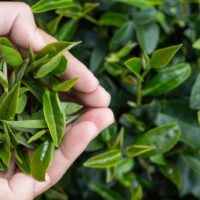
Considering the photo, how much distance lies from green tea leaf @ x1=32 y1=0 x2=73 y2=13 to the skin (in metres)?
0.01

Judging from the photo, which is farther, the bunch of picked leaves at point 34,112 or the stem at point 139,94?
the stem at point 139,94

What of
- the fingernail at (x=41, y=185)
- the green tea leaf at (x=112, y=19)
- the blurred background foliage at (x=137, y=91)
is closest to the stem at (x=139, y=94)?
the blurred background foliage at (x=137, y=91)

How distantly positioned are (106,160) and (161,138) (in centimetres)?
10

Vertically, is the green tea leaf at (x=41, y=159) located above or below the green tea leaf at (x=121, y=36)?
below

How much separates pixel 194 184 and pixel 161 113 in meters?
0.19

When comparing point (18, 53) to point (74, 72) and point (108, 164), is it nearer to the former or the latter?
point (74, 72)

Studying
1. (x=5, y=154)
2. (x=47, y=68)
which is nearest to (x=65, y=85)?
(x=47, y=68)

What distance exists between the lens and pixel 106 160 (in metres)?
0.85

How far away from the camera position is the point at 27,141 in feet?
2.54

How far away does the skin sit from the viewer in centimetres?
74

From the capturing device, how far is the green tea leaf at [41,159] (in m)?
0.73

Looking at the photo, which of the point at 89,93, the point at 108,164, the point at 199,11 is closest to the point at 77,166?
the point at 108,164

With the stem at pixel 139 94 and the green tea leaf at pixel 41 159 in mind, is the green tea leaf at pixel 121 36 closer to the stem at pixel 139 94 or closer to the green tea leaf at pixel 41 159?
the stem at pixel 139 94

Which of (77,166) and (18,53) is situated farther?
(77,166)
